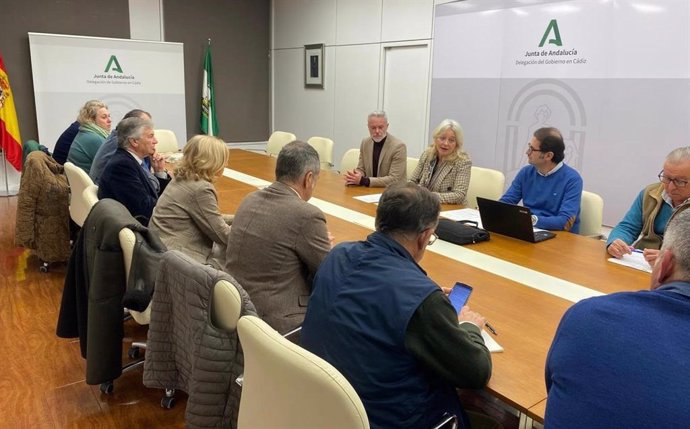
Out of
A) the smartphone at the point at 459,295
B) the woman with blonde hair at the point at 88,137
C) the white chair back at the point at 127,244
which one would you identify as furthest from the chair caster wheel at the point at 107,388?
the woman with blonde hair at the point at 88,137

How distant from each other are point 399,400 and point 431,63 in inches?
203

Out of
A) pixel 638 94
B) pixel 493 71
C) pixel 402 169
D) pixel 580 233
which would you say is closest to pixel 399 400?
pixel 580 233

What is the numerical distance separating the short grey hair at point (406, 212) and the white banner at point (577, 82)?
329 centimetres

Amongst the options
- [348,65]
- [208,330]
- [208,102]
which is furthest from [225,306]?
[208,102]

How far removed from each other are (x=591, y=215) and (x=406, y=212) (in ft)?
7.21

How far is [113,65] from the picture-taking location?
699 centimetres

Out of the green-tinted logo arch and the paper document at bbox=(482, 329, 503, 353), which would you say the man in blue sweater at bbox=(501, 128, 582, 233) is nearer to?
the paper document at bbox=(482, 329, 503, 353)

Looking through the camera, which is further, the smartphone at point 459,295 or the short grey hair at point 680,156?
the short grey hair at point 680,156

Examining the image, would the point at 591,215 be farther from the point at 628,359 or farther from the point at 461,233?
the point at 628,359

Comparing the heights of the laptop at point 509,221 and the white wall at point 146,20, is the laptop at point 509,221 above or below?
below

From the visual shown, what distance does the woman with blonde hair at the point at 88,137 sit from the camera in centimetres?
440

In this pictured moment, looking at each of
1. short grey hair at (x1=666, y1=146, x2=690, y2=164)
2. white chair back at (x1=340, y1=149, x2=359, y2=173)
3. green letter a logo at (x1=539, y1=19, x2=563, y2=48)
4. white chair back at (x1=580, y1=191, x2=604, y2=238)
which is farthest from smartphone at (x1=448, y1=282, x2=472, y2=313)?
green letter a logo at (x1=539, y1=19, x2=563, y2=48)

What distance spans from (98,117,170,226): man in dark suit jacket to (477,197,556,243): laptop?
1.83 meters

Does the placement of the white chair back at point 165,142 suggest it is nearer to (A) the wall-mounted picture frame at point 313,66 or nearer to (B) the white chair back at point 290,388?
(A) the wall-mounted picture frame at point 313,66
